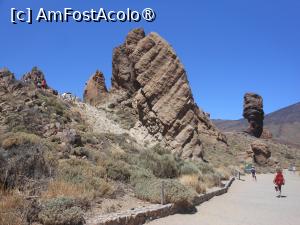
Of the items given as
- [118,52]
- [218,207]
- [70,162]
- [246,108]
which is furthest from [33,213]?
[246,108]

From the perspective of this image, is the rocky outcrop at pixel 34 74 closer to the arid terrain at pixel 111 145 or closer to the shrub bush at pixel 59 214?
the arid terrain at pixel 111 145

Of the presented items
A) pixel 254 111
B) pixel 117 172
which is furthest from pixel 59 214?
pixel 254 111

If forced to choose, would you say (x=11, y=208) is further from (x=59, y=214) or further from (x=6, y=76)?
(x=6, y=76)

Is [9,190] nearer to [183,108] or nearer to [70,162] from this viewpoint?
[70,162]

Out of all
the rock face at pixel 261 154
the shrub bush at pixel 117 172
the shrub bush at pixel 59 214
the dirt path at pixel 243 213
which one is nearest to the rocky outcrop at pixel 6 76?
the shrub bush at pixel 117 172

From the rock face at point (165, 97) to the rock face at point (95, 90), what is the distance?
9.54 m

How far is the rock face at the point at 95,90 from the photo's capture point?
45744 mm

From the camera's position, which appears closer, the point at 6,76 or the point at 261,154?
the point at 6,76

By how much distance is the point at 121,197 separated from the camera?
13.4 meters

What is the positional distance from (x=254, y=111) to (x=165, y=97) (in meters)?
52.3

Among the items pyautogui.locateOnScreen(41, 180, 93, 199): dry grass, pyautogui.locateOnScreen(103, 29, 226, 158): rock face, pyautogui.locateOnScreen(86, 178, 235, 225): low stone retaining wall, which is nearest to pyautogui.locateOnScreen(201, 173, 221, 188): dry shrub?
pyautogui.locateOnScreen(103, 29, 226, 158): rock face

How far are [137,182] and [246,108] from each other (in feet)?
232

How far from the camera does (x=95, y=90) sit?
4703 cm

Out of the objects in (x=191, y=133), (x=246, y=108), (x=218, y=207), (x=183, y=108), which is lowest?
(x=218, y=207)
